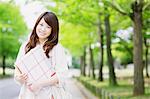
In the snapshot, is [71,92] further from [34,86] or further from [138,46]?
[34,86]

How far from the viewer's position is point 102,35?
102 feet

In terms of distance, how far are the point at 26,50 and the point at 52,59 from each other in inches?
12.3

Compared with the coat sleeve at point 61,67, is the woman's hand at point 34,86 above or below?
below

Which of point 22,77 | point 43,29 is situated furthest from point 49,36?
point 22,77

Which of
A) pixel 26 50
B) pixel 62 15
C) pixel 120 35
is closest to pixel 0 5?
pixel 120 35

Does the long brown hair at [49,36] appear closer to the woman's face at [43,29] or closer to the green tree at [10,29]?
the woman's face at [43,29]

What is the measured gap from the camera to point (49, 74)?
4734 mm

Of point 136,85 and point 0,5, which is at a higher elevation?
point 0,5

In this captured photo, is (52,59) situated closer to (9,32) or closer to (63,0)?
(63,0)

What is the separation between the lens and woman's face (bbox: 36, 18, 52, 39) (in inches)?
190

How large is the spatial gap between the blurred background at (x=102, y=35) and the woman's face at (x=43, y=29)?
56 centimetres

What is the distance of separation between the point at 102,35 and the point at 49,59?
26.3 m

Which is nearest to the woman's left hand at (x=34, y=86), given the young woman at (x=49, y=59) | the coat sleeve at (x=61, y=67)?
the young woman at (x=49, y=59)

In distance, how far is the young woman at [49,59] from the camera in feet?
15.4
